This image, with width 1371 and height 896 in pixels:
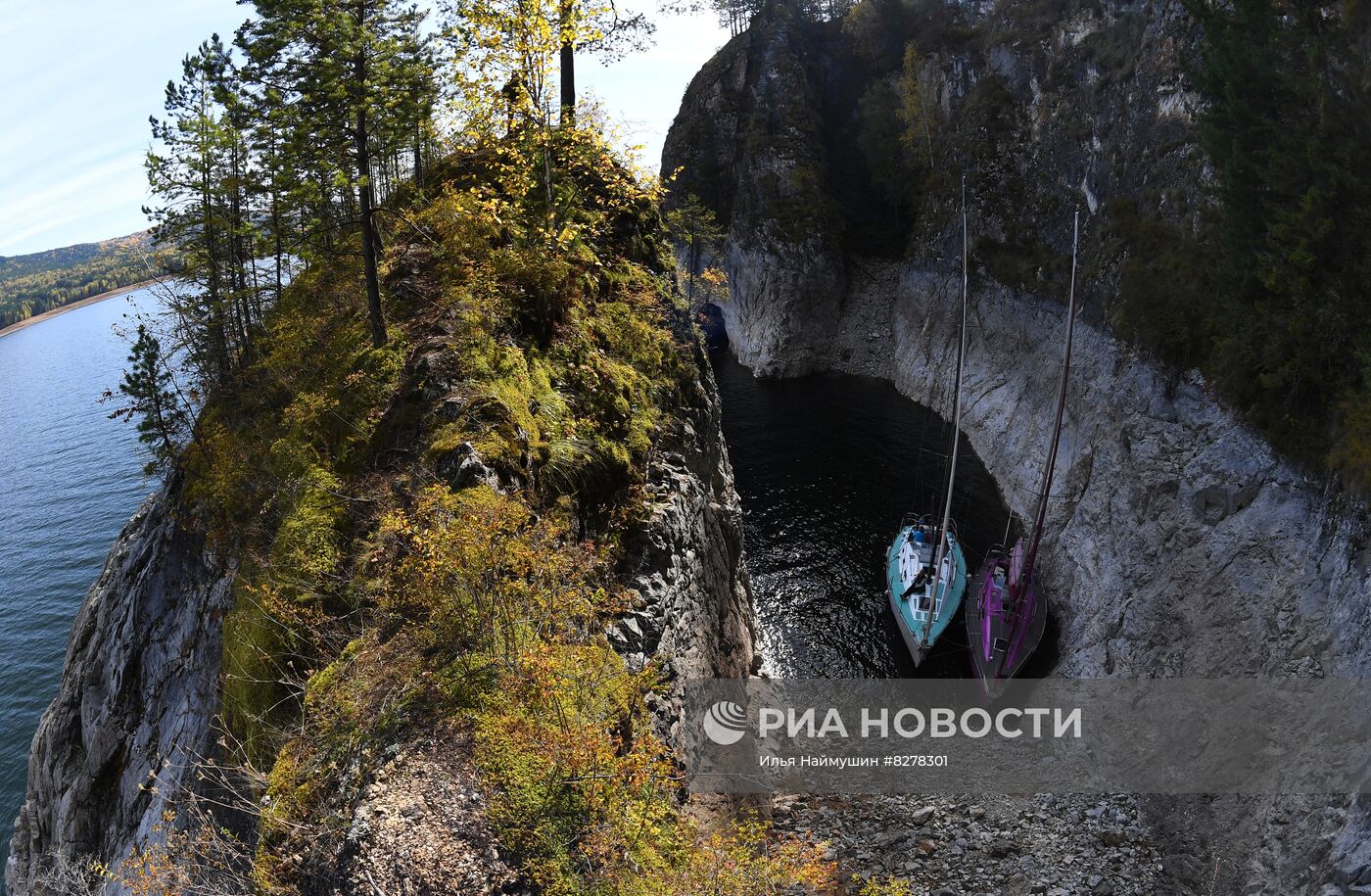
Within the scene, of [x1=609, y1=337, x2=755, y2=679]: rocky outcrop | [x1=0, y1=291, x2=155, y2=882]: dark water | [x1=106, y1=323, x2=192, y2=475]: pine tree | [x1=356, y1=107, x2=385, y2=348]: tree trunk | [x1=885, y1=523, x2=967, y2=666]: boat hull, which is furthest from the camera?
[x1=0, y1=291, x2=155, y2=882]: dark water

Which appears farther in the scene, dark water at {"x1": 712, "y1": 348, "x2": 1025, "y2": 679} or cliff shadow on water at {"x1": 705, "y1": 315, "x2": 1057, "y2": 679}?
dark water at {"x1": 712, "y1": 348, "x2": 1025, "y2": 679}

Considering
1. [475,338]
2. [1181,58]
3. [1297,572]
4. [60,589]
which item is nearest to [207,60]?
[475,338]

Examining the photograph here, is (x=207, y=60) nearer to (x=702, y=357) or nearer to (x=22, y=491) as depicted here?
(x=702, y=357)

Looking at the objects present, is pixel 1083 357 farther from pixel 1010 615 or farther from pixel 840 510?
pixel 1010 615

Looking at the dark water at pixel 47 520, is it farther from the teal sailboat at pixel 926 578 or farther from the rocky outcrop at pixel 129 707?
the teal sailboat at pixel 926 578

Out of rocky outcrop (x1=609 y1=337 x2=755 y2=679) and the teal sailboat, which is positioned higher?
rocky outcrop (x1=609 y1=337 x2=755 y2=679)

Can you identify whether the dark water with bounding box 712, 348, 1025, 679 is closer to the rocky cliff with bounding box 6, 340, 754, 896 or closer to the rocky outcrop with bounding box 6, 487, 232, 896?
the rocky cliff with bounding box 6, 340, 754, 896

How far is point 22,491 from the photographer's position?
5100 centimetres

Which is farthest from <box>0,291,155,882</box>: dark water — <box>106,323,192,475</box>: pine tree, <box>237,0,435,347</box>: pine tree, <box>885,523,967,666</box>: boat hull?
<box>885,523,967,666</box>: boat hull

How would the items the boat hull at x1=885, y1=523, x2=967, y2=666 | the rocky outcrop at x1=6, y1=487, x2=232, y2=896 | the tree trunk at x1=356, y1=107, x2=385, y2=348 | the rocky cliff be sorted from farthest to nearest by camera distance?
1. the boat hull at x1=885, y1=523, x2=967, y2=666
2. the tree trunk at x1=356, y1=107, x2=385, y2=348
3. the rocky outcrop at x1=6, y1=487, x2=232, y2=896
4. the rocky cliff

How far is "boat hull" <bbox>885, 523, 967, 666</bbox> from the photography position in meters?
24.9

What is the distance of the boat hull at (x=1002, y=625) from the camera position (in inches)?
921

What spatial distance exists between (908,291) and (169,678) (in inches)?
2081

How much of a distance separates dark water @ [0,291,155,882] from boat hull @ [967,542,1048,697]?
3252 centimetres
